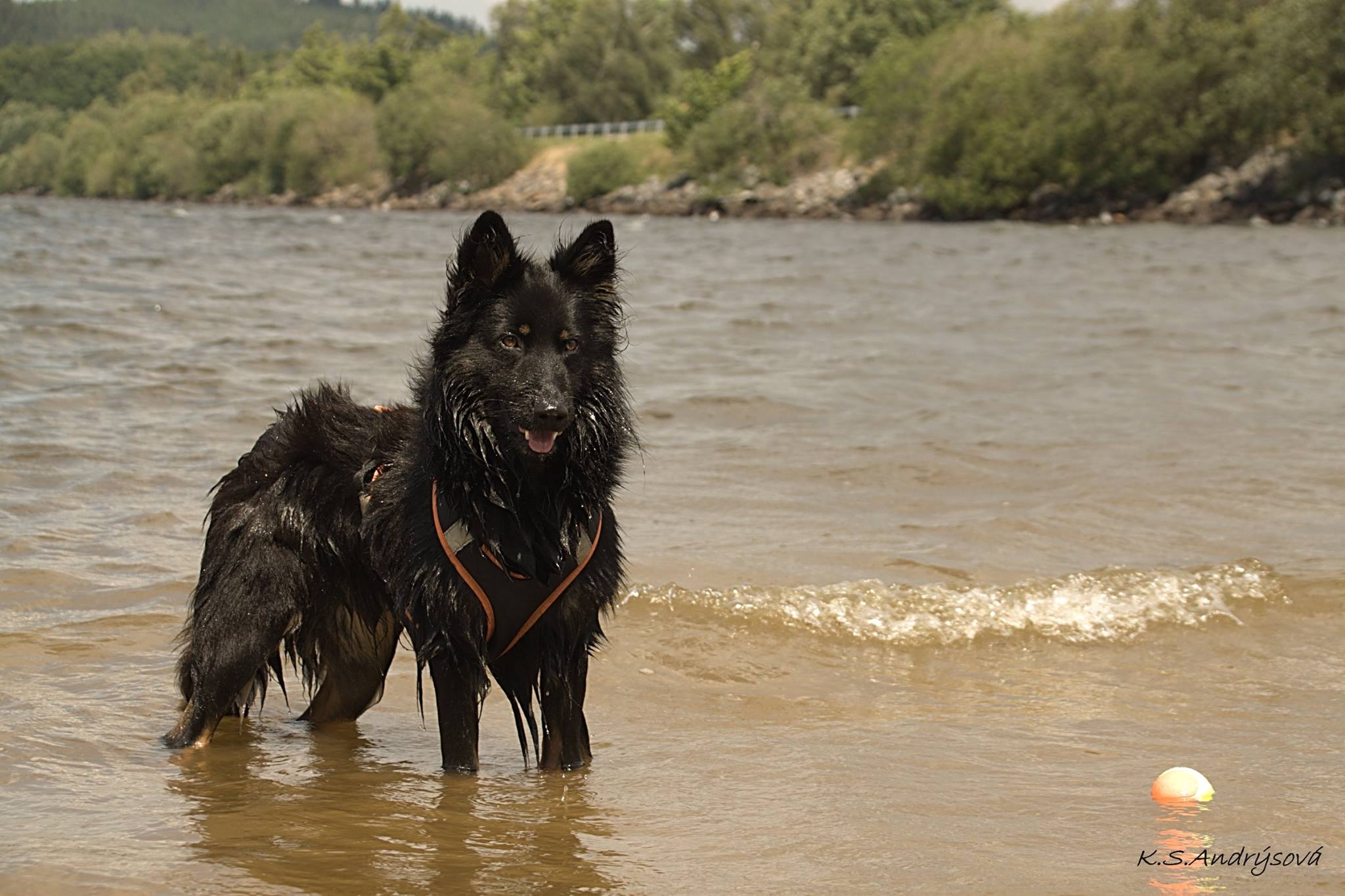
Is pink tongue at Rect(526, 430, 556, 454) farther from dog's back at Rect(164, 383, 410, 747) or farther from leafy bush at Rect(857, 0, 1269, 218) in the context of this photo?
leafy bush at Rect(857, 0, 1269, 218)

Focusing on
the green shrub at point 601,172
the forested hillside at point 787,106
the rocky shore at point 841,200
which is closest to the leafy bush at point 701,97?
the forested hillside at point 787,106

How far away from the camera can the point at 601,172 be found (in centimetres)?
9019

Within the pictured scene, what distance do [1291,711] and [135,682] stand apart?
469 cm

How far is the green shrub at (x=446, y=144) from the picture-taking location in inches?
4035

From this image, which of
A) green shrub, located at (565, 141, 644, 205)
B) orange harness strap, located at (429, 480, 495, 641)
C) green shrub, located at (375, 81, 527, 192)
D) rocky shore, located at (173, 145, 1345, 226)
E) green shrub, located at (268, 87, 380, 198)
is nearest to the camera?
orange harness strap, located at (429, 480, 495, 641)

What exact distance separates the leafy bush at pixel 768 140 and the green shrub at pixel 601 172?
7.03m

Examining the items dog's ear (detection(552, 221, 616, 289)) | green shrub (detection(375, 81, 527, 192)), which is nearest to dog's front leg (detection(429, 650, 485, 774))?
dog's ear (detection(552, 221, 616, 289))

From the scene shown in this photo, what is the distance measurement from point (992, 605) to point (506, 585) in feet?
11.3

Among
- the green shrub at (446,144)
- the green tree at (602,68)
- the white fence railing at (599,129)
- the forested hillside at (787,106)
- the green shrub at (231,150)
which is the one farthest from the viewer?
the green tree at (602,68)

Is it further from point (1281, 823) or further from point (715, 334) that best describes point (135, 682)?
point (715, 334)

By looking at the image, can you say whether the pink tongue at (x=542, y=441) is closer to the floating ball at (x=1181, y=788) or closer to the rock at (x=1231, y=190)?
the floating ball at (x=1181, y=788)

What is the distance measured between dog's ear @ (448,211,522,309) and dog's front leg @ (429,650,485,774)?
1150 mm

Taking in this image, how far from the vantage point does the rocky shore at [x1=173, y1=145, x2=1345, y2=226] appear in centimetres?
5500

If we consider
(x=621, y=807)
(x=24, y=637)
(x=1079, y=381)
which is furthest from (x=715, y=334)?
(x=621, y=807)
